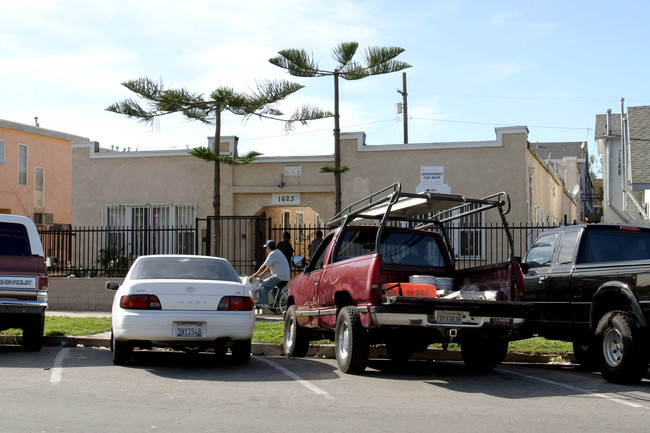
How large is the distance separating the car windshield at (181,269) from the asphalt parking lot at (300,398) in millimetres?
1144

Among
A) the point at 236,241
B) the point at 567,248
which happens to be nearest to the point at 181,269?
the point at 567,248

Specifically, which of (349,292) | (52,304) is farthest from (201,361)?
(52,304)

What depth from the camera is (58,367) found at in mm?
10312

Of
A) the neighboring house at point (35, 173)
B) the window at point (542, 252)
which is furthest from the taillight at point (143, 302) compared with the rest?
the neighboring house at point (35, 173)

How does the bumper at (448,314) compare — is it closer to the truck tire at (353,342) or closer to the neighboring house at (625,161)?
the truck tire at (353,342)

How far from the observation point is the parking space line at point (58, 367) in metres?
9.14

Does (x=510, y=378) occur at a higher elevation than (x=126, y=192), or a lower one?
lower

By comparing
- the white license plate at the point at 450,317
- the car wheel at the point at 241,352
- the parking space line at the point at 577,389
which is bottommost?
the parking space line at the point at 577,389

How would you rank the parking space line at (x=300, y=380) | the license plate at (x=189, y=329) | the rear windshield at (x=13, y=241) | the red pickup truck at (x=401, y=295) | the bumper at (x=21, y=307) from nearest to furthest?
the parking space line at (x=300, y=380) < the red pickup truck at (x=401, y=295) < the license plate at (x=189, y=329) < the bumper at (x=21, y=307) < the rear windshield at (x=13, y=241)

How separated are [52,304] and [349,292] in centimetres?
1346

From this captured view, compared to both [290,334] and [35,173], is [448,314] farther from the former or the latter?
[35,173]

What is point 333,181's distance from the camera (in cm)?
2288

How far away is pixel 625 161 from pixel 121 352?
1973 centimetres

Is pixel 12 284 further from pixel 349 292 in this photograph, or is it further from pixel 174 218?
pixel 174 218
